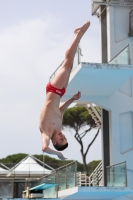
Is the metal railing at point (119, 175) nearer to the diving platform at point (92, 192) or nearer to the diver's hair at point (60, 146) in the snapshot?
the diving platform at point (92, 192)

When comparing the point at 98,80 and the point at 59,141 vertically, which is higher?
the point at 98,80

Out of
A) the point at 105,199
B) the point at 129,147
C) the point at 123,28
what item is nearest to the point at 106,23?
the point at 123,28

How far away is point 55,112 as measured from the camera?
8.45 meters

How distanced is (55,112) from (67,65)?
88 cm

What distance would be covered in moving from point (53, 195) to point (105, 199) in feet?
6.67

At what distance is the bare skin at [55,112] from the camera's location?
808 cm

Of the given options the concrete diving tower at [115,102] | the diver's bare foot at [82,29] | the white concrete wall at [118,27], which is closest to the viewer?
the diver's bare foot at [82,29]

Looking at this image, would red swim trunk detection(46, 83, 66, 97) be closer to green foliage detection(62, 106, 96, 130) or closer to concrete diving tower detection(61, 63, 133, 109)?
concrete diving tower detection(61, 63, 133, 109)

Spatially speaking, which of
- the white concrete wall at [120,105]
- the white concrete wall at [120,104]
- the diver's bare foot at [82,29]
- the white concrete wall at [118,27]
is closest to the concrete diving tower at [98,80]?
the white concrete wall at [120,104]

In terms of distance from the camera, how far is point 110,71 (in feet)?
68.2

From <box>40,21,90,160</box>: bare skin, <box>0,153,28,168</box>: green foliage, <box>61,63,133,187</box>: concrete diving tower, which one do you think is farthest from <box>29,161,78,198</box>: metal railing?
<box>0,153,28,168</box>: green foliage

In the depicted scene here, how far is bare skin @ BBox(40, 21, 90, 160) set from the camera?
8.08 meters

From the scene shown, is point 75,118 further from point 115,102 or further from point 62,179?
point 62,179

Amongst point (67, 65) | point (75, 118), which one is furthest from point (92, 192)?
point (75, 118)
